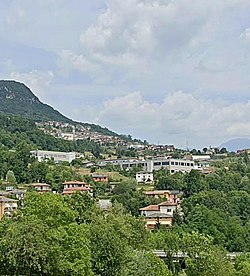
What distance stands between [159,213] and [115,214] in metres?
33.7

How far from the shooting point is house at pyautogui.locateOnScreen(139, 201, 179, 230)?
65.1 m

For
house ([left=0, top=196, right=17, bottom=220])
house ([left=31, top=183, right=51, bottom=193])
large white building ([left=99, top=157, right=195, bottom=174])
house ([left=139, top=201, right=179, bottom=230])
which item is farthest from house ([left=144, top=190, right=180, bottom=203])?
large white building ([left=99, top=157, right=195, bottom=174])

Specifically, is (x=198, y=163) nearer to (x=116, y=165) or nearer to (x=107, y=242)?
(x=116, y=165)

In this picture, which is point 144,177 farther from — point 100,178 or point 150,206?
point 150,206

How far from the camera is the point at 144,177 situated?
3772 inches

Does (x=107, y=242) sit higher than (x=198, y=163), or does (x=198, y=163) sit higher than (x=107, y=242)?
(x=198, y=163)

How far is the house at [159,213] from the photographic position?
65125mm

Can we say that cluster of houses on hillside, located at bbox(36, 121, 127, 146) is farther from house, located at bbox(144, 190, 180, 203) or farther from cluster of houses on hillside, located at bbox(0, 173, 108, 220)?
house, located at bbox(144, 190, 180, 203)

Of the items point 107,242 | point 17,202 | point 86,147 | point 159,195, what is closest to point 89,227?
point 107,242

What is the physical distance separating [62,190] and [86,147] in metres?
64.6

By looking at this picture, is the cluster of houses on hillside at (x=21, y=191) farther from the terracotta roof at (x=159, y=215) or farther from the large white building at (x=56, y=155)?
the large white building at (x=56, y=155)

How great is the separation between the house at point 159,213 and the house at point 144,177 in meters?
23.2

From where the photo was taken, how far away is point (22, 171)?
283ft

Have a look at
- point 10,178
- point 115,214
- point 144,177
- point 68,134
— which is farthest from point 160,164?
point 115,214
